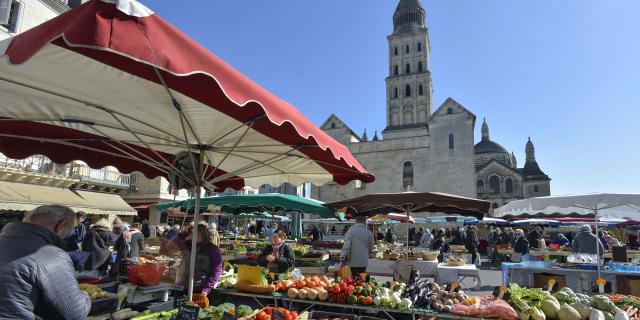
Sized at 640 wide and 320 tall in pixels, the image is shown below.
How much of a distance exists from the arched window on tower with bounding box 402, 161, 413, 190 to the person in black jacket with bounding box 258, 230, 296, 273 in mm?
33909

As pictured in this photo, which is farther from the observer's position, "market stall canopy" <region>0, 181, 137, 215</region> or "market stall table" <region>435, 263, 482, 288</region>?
"market stall canopy" <region>0, 181, 137, 215</region>

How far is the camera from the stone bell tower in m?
51.5

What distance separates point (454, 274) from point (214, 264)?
633 cm

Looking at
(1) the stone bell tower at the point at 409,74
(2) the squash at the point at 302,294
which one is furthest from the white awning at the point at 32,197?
(1) the stone bell tower at the point at 409,74

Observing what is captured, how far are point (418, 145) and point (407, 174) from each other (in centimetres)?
327

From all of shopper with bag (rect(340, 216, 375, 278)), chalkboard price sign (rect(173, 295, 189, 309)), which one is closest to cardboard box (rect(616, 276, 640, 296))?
shopper with bag (rect(340, 216, 375, 278))

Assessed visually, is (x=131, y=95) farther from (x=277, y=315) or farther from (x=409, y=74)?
(x=409, y=74)

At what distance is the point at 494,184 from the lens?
2190 inches

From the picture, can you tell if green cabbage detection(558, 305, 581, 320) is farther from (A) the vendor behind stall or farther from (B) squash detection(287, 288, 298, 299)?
(A) the vendor behind stall

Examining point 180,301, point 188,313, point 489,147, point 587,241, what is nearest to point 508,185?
point 489,147

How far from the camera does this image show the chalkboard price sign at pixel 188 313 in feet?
10.5

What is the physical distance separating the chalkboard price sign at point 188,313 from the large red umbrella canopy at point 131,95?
4.70 ft

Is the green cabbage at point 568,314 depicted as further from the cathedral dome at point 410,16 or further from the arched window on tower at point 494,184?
the arched window on tower at point 494,184

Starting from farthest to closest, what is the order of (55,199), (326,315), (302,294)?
(55,199) < (302,294) < (326,315)
